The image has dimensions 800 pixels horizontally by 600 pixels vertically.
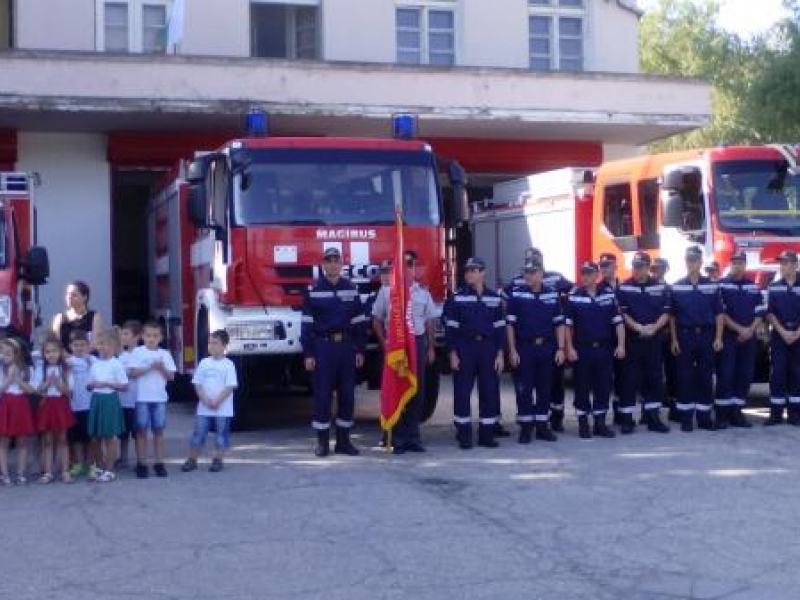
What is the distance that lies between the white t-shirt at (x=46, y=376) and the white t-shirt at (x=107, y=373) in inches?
Result: 8.9

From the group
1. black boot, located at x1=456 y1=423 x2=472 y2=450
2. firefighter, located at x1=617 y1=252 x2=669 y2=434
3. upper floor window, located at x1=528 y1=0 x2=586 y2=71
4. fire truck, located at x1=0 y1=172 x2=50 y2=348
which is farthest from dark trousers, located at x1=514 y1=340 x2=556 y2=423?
upper floor window, located at x1=528 y1=0 x2=586 y2=71

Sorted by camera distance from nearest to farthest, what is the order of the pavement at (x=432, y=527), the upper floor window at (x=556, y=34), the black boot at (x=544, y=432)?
the pavement at (x=432, y=527) < the black boot at (x=544, y=432) < the upper floor window at (x=556, y=34)

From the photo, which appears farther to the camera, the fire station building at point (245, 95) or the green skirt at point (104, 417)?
the fire station building at point (245, 95)

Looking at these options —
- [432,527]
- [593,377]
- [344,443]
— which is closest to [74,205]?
[344,443]

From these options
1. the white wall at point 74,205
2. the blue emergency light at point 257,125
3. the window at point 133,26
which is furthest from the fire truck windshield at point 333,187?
the window at point 133,26

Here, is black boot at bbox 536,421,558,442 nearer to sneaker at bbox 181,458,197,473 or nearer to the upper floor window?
sneaker at bbox 181,458,197,473

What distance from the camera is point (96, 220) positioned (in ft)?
64.6

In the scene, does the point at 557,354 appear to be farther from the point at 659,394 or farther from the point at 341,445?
the point at 341,445

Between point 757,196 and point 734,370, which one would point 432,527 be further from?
point 757,196

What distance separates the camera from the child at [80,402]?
10047mm

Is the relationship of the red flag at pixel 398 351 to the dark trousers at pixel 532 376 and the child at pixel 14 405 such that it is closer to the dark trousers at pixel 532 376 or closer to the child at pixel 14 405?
the dark trousers at pixel 532 376

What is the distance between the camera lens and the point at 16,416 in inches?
386

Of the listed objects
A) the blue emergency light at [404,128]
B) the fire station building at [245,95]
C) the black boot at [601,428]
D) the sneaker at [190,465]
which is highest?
the fire station building at [245,95]

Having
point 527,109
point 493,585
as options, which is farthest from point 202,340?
point 527,109
